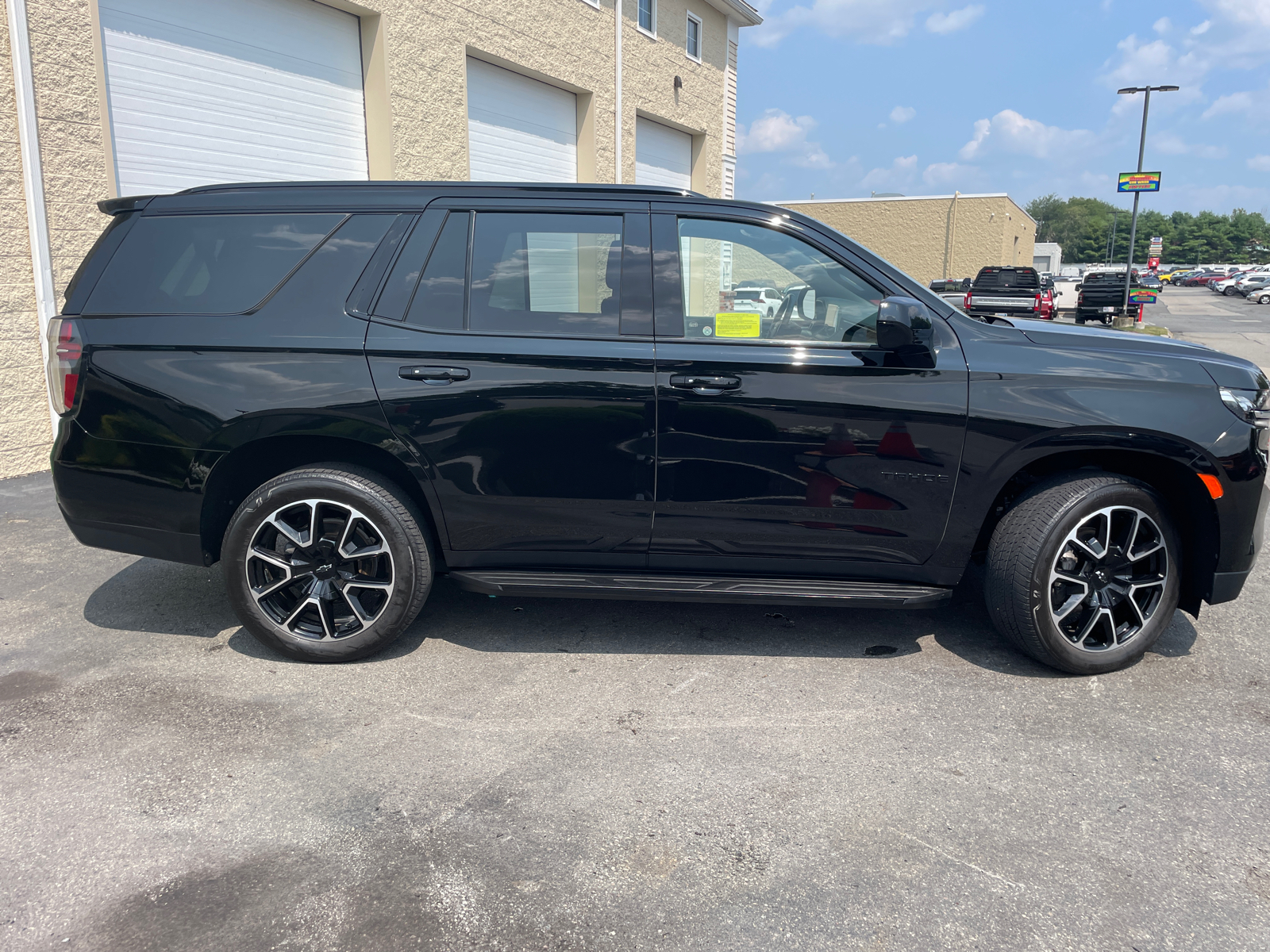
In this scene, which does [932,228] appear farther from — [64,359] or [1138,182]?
[64,359]

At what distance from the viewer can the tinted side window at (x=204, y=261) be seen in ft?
12.0

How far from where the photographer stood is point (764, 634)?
161 inches

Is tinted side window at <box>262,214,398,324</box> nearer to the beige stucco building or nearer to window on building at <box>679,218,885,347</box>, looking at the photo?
window on building at <box>679,218,885,347</box>

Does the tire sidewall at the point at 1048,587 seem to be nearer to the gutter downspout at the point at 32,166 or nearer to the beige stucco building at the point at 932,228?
the gutter downspout at the point at 32,166

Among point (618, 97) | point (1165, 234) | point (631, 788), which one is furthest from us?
point (1165, 234)

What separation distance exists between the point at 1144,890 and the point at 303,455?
11.0 feet

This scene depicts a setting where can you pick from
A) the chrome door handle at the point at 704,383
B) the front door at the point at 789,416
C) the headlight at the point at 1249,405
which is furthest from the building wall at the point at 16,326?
the headlight at the point at 1249,405

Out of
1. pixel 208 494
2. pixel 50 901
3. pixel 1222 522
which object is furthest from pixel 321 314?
pixel 1222 522

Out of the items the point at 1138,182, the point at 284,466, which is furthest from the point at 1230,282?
the point at 284,466

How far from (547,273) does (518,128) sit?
31.1 ft

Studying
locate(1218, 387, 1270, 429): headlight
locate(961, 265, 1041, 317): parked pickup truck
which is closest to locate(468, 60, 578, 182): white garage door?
locate(1218, 387, 1270, 429): headlight

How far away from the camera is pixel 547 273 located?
12.1 ft

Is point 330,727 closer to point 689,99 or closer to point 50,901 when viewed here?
point 50,901

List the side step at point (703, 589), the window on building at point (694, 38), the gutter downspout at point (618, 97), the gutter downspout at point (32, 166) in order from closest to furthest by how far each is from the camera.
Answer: the side step at point (703, 589)
the gutter downspout at point (32, 166)
the gutter downspout at point (618, 97)
the window on building at point (694, 38)
